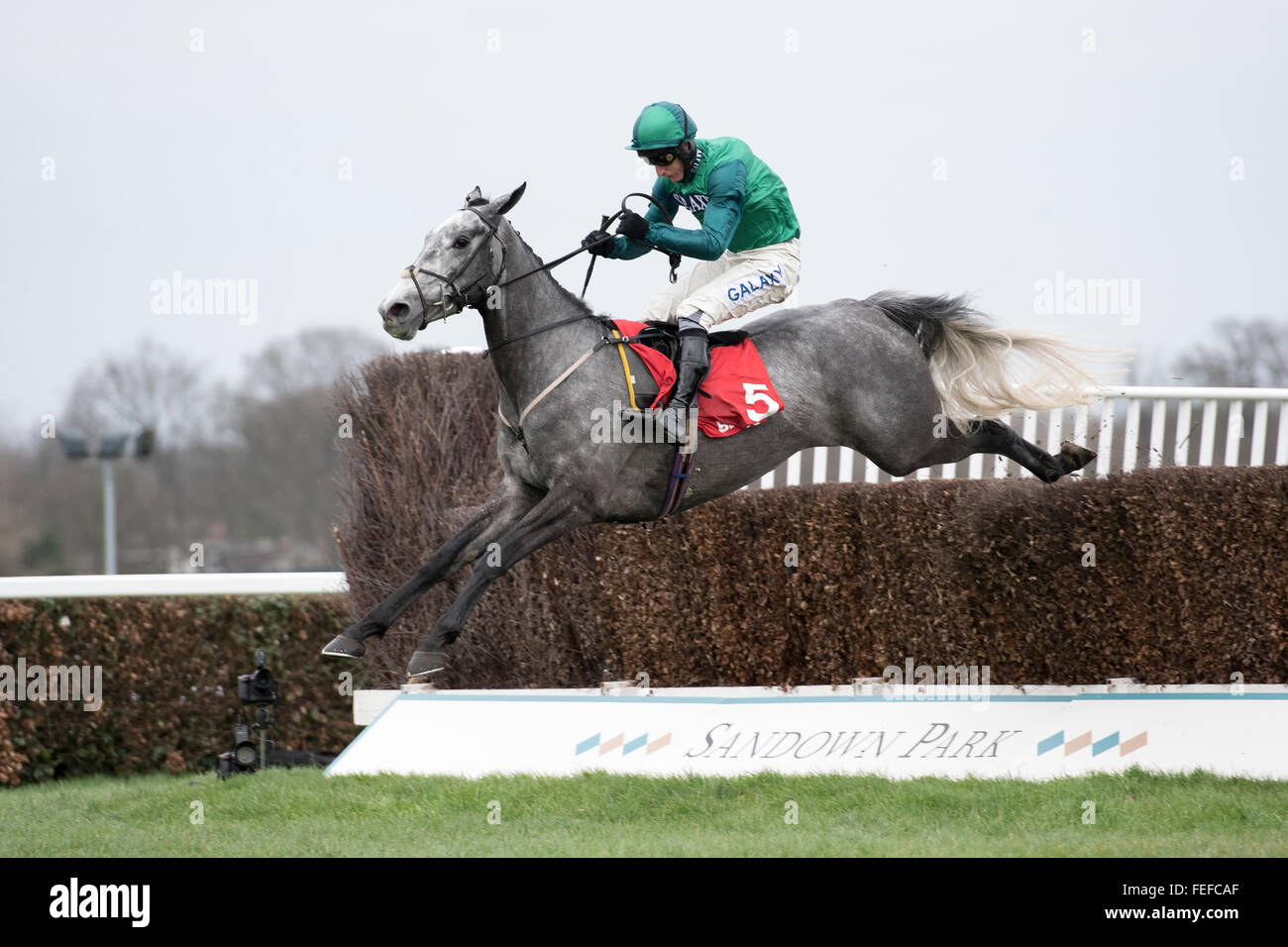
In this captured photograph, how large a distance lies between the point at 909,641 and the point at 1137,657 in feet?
3.85

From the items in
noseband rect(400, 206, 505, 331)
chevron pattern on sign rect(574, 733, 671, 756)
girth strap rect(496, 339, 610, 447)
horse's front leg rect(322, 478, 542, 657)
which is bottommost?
chevron pattern on sign rect(574, 733, 671, 756)

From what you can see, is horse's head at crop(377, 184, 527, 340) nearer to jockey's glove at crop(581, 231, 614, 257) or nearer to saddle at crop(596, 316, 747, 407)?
jockey's glove at crop(581, 231, 614, 257)

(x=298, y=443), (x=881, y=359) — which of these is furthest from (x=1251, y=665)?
(x=298, y=443)

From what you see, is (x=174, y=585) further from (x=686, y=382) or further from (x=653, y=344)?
(x=686, y=382)

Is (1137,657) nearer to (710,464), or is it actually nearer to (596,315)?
(710,464)

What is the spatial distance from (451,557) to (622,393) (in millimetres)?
1048

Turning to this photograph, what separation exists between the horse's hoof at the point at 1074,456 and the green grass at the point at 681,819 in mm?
1571

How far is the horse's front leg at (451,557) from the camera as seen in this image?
5.62m

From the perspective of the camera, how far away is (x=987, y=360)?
7000 millimetres

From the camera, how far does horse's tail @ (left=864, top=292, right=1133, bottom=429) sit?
6.95 meters

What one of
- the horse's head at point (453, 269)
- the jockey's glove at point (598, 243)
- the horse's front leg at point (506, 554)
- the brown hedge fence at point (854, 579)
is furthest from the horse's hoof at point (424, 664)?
the brown hedge fence at point (854, 579)

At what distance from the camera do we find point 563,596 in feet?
26.6

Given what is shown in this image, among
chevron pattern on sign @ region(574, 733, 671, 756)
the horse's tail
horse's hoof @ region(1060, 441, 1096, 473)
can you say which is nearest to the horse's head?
the horse's tail

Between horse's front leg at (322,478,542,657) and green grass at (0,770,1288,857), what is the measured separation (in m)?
0.90
